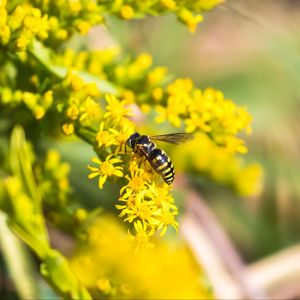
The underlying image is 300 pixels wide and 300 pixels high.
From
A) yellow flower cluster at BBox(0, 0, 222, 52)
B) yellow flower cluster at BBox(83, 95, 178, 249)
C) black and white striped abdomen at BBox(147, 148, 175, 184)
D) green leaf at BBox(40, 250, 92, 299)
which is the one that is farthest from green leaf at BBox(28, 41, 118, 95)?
Result: green leaf at BBox(40, 250, 92, 299)

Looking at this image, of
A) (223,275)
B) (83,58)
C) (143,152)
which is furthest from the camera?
(223,275)

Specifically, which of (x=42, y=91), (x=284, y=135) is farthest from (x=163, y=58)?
(x=42, y=91)

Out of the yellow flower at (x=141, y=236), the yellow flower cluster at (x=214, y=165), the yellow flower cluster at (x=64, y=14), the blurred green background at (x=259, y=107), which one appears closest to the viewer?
the yellow flower at (x=141, y=236)

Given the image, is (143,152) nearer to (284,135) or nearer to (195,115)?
(195,115)

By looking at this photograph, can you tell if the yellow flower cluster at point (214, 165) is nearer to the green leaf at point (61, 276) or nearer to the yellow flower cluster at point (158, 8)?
the yellow flower cluster at point (158, 8)

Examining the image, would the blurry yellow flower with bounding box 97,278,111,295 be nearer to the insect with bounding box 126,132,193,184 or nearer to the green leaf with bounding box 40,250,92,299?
the green leaf with bounding box 40,250,92,299

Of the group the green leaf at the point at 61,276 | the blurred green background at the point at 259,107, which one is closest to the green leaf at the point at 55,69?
the green leaf at the point at 61,276

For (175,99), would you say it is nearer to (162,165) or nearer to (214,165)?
(162,165)
